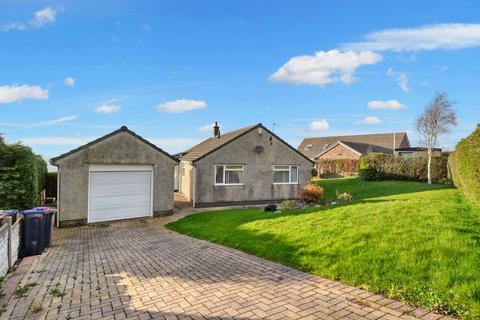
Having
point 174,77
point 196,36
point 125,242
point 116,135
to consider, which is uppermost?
point 196,36

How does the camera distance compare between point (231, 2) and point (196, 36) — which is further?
point (196, 36)

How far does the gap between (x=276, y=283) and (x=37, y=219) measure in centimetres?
769

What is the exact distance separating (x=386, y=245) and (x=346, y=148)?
4219 cm

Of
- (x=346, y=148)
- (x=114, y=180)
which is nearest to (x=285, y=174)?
(x=114, y=180)

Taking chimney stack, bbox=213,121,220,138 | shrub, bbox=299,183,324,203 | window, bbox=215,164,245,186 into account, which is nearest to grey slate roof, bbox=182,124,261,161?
window, bbox=215,164,245,186

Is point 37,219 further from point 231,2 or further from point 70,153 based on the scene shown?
point 231,2

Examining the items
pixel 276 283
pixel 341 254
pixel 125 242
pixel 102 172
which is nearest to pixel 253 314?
pixel 276 283

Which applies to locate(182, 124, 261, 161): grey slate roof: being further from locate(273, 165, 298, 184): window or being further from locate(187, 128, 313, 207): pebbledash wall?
locate(273, 165, 298, 184): window

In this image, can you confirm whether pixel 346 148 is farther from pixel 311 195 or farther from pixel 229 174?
pixel 311 195

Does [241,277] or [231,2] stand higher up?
[231,2]

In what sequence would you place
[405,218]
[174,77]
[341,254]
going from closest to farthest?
1. [341,254]
2. [405,218]
3. [174,77]

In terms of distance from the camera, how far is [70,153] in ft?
46.5

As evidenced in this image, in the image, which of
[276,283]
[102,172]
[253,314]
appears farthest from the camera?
[102,172]

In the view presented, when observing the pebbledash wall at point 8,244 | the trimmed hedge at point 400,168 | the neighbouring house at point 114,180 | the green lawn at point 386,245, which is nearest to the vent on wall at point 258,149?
the neighbouring house at point 114,180
